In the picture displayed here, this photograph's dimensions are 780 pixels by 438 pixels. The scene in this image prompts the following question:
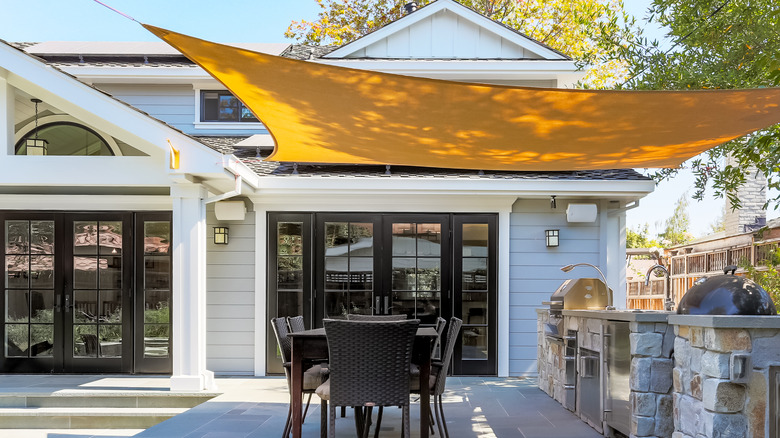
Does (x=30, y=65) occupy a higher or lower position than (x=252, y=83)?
higher

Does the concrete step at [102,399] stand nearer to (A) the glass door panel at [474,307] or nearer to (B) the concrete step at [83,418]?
(B) the concrete step at [83,418]

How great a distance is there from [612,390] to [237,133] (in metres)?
5.68

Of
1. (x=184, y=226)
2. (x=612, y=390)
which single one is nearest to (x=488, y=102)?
(x=612, y=390)

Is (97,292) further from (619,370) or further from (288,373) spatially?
(619,370)

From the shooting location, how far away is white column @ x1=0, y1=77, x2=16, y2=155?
6594 millimetres

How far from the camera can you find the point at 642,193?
7641 mm

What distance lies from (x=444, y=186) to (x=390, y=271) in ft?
3.67

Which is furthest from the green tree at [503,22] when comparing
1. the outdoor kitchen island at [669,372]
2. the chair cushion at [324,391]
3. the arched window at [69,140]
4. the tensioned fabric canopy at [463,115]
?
the chair cushion at [324,391]

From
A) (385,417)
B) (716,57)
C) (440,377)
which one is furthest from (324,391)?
(716,57)

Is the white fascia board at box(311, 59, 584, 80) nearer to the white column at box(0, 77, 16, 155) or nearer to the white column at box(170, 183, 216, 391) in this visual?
the white column at box(170, 183, 216, 391)

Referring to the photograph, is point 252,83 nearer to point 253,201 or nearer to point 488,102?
point 488,102

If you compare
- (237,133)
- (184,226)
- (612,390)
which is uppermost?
(237,133)

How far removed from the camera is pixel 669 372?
4.19 metres

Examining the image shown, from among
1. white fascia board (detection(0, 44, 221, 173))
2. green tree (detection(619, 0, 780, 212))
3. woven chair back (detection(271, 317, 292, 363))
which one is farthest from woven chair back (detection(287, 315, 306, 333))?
green tree (detection(619, 0, 780, 212))
